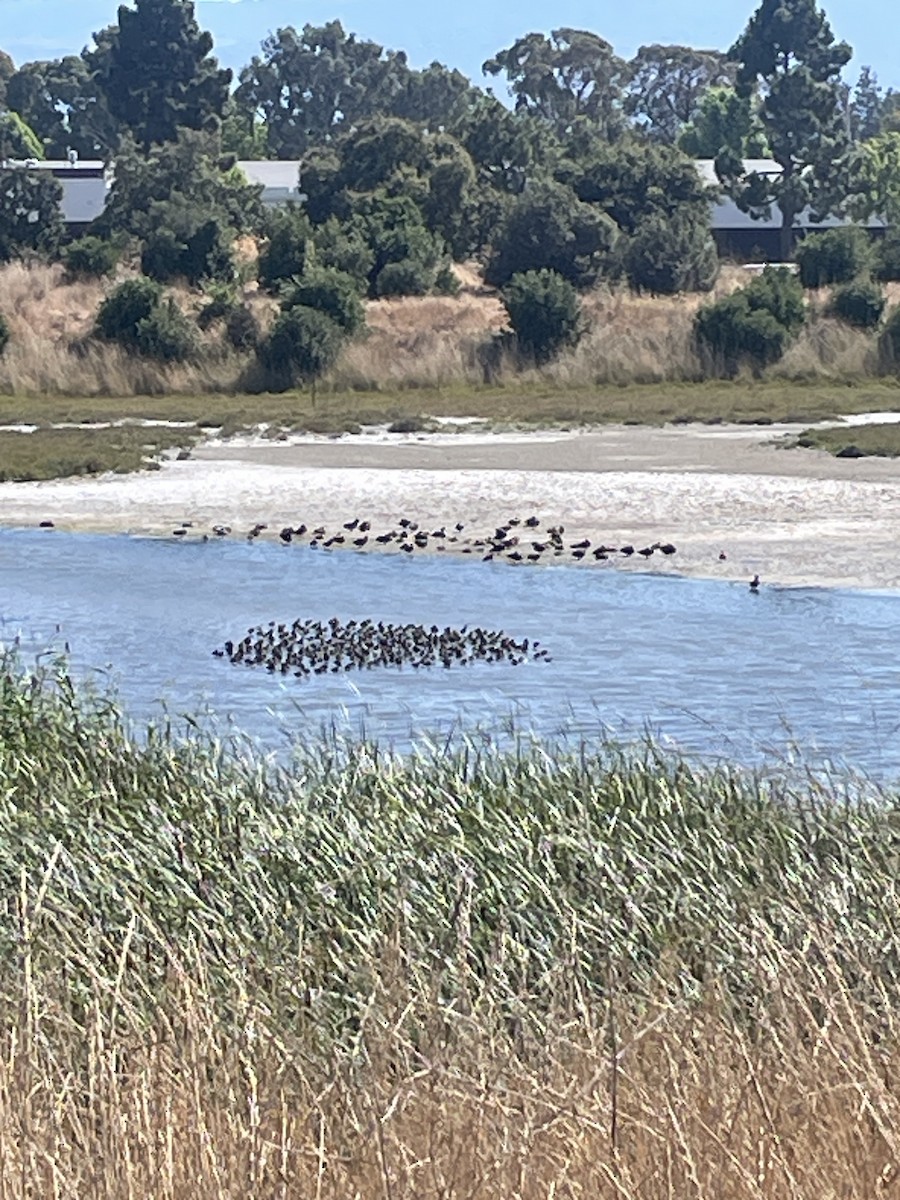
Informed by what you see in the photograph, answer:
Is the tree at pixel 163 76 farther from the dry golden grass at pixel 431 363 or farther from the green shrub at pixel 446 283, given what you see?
the dry golden grass at pixel 431 363

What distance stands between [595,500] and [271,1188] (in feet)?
71.1

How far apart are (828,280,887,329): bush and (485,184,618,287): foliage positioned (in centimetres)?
890

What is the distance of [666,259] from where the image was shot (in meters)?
58.1

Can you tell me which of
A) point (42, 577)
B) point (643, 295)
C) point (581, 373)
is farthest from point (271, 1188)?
point (643, 295)

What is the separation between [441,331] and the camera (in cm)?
5056

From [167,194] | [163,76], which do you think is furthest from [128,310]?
[163,76]

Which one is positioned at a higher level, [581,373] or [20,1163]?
[20,1163]

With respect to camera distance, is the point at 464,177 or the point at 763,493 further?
the point at 464,177

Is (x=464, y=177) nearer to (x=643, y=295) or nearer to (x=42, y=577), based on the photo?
(x=643, y=295)

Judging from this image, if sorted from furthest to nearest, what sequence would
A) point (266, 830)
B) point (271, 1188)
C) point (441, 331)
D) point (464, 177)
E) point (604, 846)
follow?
point (464, 177), point (441, 331), point (266, 830), point (604, 846), point (271, 1188)

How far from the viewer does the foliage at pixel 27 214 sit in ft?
203

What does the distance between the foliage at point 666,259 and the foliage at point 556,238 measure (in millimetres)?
907

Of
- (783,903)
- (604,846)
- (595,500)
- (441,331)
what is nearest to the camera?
(783,903)

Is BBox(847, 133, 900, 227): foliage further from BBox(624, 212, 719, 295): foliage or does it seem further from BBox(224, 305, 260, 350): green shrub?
BBox(224, 305, 260, 350): green shrub
